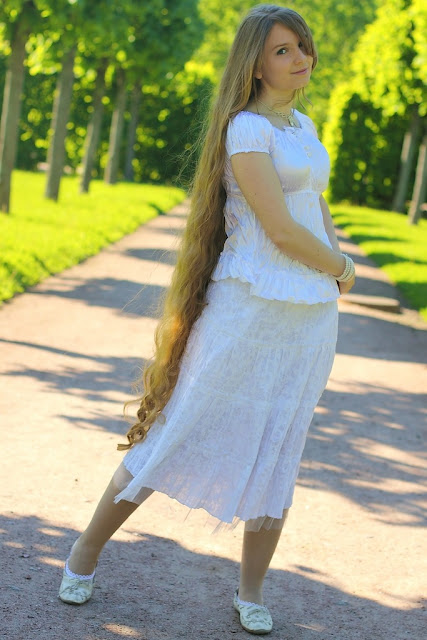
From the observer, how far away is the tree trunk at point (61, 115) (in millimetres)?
16453

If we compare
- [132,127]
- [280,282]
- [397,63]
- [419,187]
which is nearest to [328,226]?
[280,282]

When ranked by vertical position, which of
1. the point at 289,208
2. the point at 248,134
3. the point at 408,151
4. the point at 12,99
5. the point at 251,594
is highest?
the point at 248,134

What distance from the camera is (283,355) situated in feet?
9.60

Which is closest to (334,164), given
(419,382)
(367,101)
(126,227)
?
(367,101)

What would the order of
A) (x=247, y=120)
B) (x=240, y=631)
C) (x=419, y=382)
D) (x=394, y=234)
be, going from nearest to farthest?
(x=247, y=120)
(x=240, y=631)
(x=419, y=382)
(x=394, y=234)

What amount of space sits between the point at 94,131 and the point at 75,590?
19.2 metres

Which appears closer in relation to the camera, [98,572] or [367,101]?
[98,572]

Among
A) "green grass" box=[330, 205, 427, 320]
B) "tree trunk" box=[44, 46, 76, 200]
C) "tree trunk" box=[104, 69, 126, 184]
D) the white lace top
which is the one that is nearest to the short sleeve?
the white lace top

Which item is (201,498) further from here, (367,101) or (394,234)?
(367,101)

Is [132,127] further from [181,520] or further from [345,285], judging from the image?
[345,285]

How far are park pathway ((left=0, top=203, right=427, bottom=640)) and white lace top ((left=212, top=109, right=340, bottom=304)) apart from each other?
1.31 feet

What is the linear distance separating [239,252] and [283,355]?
33cm

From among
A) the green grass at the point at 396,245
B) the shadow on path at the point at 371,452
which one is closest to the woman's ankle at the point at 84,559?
the shadow on path at the point at 371,452

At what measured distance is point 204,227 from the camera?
302cm
